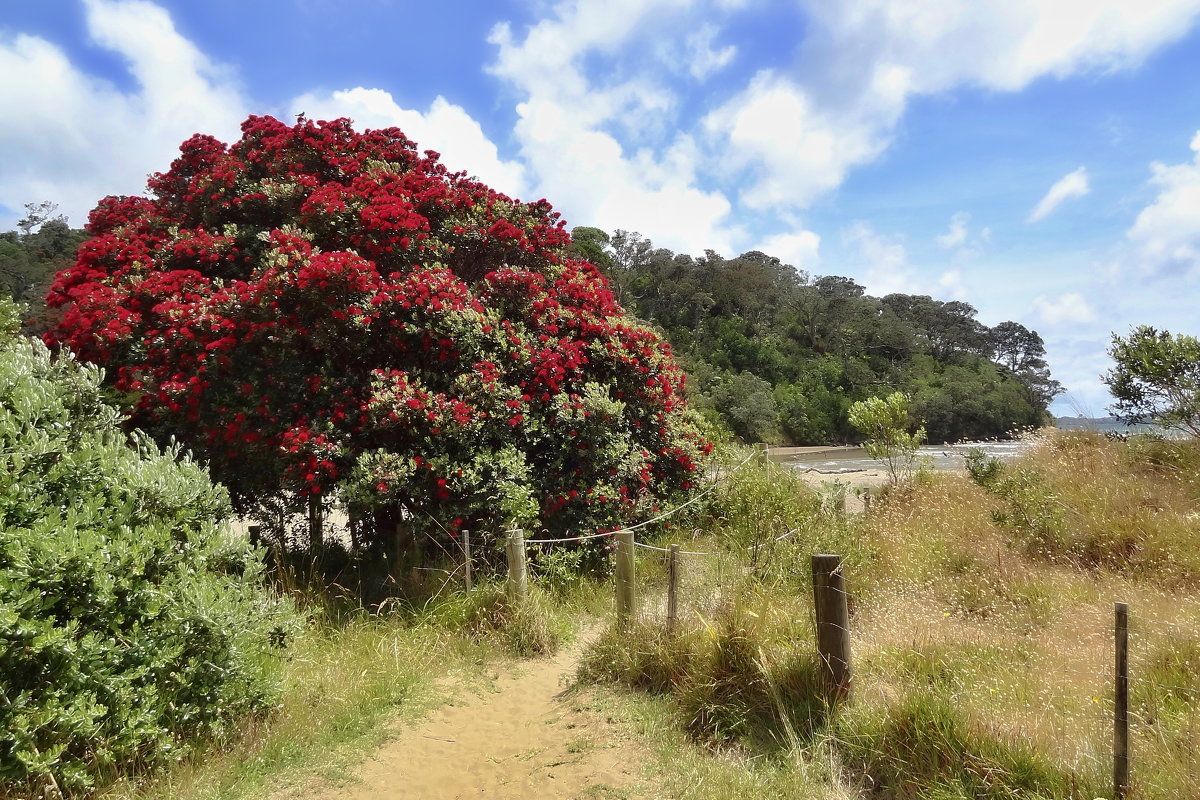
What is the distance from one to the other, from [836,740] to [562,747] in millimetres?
1684

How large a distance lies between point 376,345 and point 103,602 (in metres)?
3.96

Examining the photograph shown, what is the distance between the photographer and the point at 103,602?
132 inches

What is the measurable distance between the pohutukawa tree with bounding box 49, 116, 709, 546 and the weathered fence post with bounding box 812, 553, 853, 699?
315 cm

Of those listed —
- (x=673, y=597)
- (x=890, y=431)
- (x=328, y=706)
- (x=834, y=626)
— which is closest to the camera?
(x=834, y=626)

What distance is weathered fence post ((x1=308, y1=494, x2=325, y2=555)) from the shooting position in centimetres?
733

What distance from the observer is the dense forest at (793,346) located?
45844mm

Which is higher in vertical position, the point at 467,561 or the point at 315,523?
the point at 315,523

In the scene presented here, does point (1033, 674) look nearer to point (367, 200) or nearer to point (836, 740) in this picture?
point (836, 740)

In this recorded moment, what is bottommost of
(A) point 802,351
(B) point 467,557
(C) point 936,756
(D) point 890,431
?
(C) point 936,756

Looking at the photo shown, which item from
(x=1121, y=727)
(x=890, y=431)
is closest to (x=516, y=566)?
(x=1121, y=727)

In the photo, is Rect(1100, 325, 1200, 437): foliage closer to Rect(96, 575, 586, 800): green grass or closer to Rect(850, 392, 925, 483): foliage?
Rect(850, 392, 925, 483): foliage

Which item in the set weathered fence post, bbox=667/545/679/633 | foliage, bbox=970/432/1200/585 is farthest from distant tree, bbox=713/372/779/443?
weathered fence post, bbox=667/545/679/633

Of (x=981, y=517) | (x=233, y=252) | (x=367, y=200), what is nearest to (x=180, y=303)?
(x=233, y=252)

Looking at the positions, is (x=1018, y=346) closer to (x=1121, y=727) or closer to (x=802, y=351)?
(x=802, y=351)
